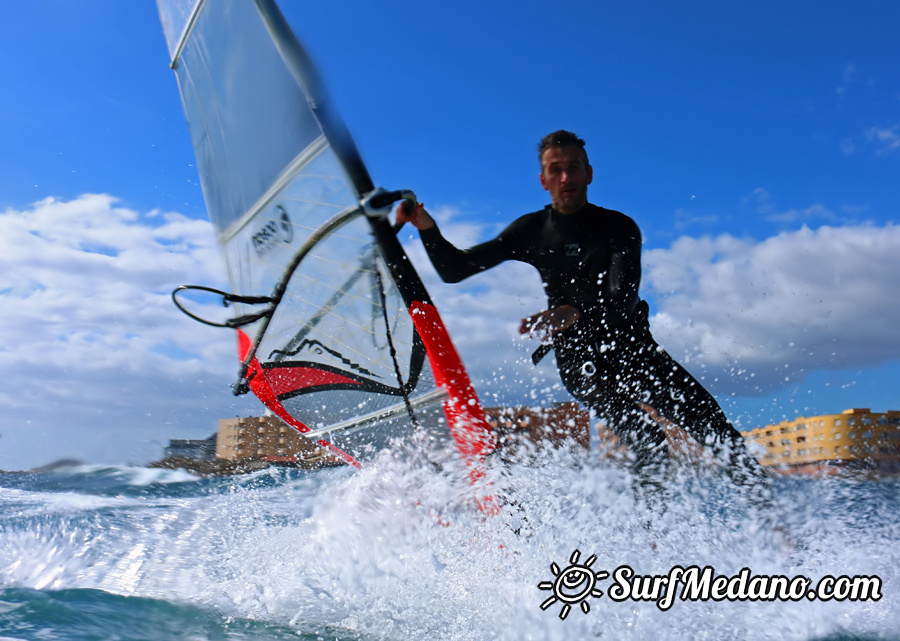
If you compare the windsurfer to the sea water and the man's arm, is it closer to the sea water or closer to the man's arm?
the man's arm

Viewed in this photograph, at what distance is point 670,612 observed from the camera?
2092 mm

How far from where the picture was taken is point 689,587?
7.35 feet

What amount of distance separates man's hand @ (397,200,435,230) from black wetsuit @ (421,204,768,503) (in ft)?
0.14

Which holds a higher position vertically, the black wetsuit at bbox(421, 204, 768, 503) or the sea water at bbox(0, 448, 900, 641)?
the black wetsuit at bbox(421, 204, 768, 503)

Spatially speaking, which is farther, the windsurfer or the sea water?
the windsurfer

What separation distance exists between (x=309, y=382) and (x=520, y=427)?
4.24 ft

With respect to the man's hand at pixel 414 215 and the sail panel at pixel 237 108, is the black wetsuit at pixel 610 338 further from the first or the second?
the sail panel at pixel 237 108

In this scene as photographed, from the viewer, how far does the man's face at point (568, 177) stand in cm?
289

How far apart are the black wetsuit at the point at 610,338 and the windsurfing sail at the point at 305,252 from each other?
330mm

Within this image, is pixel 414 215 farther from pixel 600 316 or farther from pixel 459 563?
pixel 459 563

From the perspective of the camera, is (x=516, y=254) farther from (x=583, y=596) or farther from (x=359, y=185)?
(x=583, y=596)
